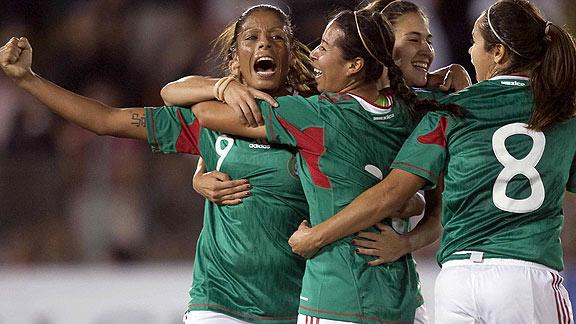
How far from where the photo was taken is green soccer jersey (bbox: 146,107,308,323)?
3818mm

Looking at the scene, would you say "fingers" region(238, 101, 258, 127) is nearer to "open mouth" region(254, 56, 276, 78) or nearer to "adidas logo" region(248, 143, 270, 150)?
"adidas logo" region(248, 143, 270, 150)

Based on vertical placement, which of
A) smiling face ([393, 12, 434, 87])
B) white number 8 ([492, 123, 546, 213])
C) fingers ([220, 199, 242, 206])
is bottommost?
fingers ([220, 199, 242, 206])

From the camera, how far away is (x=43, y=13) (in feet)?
26.1

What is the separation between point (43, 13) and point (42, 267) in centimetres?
246

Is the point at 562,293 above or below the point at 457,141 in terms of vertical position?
below

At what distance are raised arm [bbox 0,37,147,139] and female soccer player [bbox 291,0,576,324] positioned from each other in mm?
962

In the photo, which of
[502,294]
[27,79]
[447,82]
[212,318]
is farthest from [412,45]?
[27,79]

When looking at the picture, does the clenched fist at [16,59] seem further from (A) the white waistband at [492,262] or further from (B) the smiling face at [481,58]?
(A) the white waistband at [492,262]

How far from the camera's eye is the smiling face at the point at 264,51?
13.1ft

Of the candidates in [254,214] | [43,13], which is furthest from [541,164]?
[43,13]

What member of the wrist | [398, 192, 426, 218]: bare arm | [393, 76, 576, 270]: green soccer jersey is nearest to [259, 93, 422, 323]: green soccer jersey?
[393, 76, 576, 270]: green soccer jersey

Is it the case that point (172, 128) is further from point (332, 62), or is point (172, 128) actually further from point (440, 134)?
point (440, 134)

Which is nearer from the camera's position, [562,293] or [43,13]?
[562,293]

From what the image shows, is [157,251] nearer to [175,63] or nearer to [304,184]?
[175,63]
